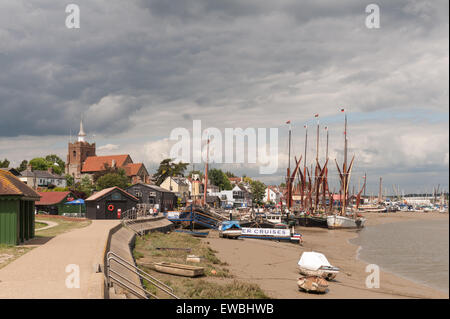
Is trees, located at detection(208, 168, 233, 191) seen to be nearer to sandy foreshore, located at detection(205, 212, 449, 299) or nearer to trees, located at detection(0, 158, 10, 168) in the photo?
trees, located at detection(0, 158, 10, 168)

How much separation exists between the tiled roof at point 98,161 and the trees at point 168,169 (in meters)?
33.6

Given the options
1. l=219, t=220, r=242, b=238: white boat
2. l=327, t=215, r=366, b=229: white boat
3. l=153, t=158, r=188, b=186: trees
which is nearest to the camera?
l=219, t=220, r=242, b=238: white boat

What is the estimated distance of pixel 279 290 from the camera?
63.5 feet

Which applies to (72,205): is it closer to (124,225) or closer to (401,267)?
(124,225)

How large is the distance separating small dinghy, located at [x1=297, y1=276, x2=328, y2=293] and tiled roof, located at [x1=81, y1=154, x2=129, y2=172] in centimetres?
13275

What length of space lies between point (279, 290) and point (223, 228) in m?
28.0

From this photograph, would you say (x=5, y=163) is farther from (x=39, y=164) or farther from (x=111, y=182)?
(x=111, y=182)

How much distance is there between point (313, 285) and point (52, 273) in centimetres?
1136

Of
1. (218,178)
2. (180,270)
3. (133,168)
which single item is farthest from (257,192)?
(180,270)

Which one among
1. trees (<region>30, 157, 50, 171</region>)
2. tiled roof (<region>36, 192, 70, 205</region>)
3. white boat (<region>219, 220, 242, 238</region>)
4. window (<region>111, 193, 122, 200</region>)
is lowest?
white boat (<region>219, 220, 242, 238</region>)

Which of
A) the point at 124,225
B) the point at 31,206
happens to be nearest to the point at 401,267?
the point at 124,225

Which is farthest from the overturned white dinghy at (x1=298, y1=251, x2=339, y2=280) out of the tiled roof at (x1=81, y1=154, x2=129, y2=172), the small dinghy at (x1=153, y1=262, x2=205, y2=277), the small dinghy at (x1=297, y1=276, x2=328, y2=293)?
the tiled roof at (x1=81, y1=154, x2=129, y2=172)

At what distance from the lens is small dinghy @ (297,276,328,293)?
18938 mm

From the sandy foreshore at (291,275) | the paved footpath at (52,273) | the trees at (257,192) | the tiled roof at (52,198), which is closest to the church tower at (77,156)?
the trees at (257,192)
